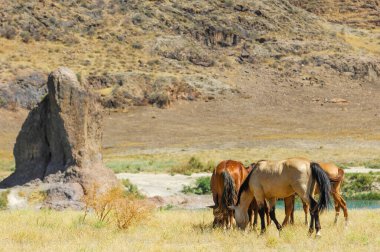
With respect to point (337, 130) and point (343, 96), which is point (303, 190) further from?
point (343, 96)

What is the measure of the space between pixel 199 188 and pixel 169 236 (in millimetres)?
17556

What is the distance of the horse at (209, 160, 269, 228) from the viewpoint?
49.4ft

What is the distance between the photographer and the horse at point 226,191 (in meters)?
15.0

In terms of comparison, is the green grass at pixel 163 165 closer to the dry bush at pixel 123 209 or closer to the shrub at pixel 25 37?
the dry bush at pixel 123 209

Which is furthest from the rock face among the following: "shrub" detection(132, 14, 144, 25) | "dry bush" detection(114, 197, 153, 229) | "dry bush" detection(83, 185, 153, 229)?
"shrub" detection(132, 14, 144, 25)

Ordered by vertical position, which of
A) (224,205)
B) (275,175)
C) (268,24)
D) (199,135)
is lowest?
(199,135)

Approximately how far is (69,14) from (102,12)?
4.67 m

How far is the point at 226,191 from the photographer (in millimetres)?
15109

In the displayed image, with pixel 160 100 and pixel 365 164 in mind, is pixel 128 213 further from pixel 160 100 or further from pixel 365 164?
pixel 160 100

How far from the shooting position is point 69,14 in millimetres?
83125

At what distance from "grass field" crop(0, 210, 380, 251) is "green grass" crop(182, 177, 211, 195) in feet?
44.0

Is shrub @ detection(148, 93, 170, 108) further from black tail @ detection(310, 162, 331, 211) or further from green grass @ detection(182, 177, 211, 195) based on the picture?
black tail @ detection(310, 162, 331, 211)

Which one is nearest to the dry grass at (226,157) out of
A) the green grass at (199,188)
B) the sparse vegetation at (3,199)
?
the green grass at (199,188)

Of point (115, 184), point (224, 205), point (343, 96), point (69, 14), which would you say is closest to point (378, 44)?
point (343, 96)
